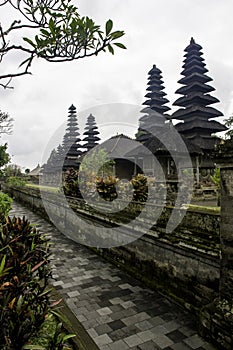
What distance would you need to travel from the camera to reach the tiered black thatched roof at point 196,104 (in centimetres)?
1969

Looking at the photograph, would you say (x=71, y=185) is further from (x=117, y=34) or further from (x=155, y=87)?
(x=155, y=87)

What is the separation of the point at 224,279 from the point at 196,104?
1873 cm

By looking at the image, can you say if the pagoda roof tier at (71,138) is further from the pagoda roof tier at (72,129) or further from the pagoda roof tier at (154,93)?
the pagoda roof tier at (154,93)

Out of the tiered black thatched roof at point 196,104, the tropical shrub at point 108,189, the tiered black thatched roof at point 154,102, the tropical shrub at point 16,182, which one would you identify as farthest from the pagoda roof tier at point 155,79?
the tropical shrub at point 108,189

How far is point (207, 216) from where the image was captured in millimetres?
4508

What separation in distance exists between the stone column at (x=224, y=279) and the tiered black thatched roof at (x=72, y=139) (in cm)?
3001

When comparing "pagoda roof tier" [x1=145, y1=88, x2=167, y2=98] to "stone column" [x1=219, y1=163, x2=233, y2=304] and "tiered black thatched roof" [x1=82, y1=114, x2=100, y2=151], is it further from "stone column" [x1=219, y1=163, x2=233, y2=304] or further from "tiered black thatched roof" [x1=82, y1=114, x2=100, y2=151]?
"stone column" [x1=219, y1=163, x2=233, y2=304]

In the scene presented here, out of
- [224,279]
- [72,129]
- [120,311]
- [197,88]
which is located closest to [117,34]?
[224,279]

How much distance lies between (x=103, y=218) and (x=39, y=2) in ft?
19.1

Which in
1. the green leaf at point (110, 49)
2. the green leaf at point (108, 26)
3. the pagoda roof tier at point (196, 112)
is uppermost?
the pagoda roof tier at point (196, 112)

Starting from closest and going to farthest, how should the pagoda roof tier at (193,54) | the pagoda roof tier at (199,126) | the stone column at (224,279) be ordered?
the stone column at (224,279) < the pagoda roof tier at (199,126) < the pagoda roof tier at (193,54)

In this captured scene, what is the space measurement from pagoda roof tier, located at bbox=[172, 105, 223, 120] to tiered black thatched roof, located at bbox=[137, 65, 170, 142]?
547cm

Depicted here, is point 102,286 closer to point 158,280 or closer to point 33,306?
point 158,280

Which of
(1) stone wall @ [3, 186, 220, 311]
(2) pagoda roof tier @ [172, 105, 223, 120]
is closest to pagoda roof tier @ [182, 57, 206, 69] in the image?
(2) pagoda roof tier @ [172, 105, 223, 120]
